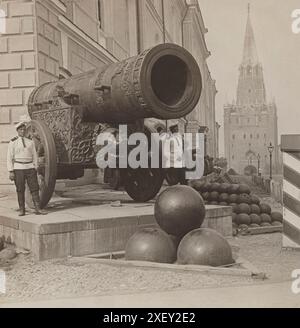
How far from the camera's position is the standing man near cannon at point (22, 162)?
6.76 metres

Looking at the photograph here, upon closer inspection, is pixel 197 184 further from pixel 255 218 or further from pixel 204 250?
pixel 204 250

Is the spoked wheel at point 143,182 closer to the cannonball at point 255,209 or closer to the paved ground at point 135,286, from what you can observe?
the paved ground at point 135,286

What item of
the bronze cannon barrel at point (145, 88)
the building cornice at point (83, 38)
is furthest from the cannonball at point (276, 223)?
the building cornice at point (83, 38)

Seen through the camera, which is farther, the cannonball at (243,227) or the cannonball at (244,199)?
the cannonball at (244,199)

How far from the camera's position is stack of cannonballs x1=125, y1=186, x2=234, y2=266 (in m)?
5.82

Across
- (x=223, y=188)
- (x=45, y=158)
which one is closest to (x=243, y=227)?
(x=223, y=188)

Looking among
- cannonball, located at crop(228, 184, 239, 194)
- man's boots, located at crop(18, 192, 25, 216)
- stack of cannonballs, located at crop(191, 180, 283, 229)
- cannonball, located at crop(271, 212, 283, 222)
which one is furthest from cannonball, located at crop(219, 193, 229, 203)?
man's boots, located at crop(18, 192, 25, 216)

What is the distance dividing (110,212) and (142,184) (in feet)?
4.17

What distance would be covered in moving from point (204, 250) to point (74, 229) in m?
1.45

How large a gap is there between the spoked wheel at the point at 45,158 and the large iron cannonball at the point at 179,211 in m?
1.57

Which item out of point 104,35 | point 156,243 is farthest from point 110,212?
point 104,35

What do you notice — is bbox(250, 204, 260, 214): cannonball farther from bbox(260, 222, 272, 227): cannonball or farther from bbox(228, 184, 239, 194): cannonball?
bbox(228, 184, 239, 194): cannonball

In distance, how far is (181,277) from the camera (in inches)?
216

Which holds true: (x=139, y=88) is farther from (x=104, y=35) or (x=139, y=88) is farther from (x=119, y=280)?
(x=104, y=35)
